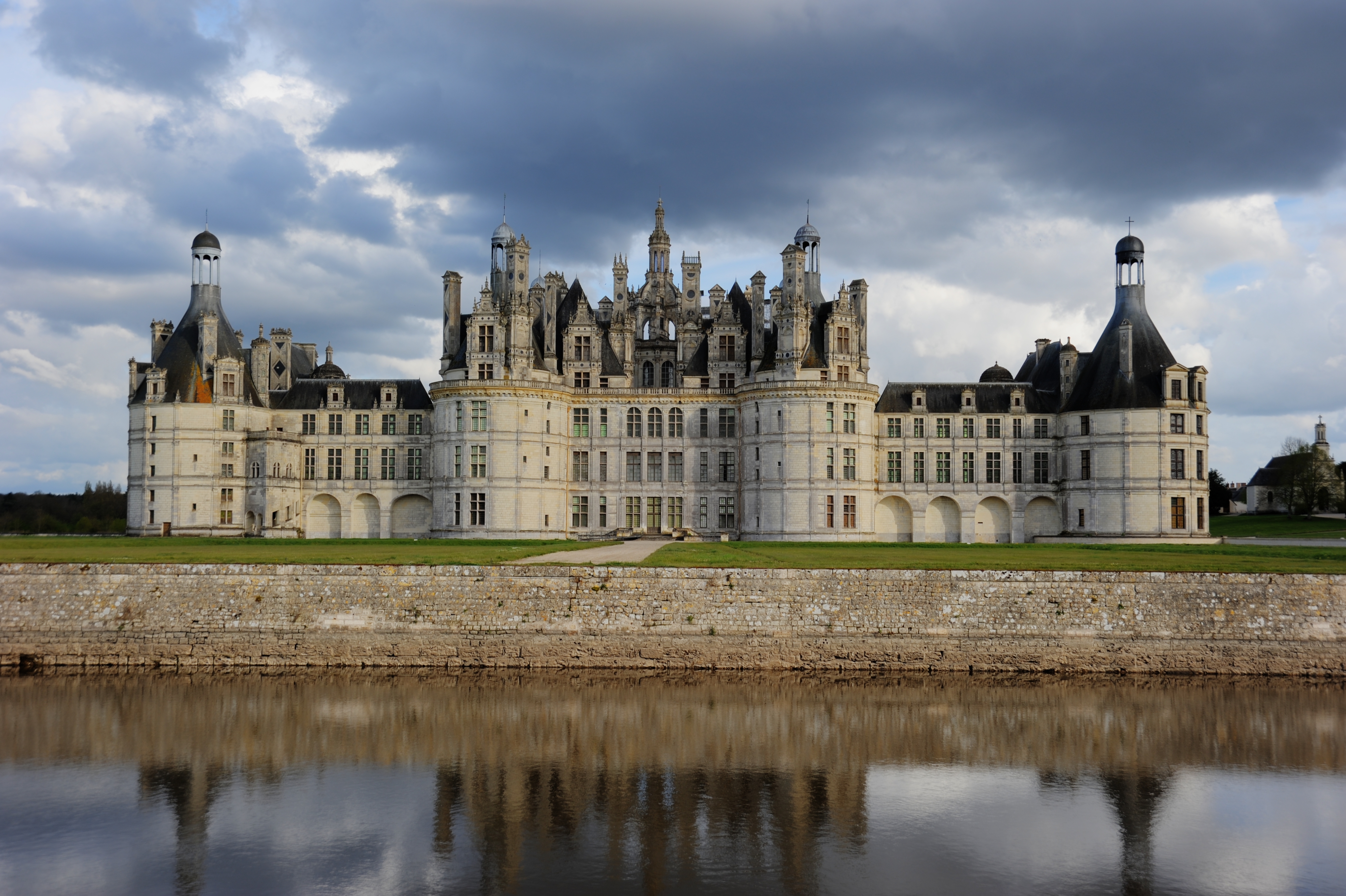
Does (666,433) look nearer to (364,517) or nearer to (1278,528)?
(364,517)

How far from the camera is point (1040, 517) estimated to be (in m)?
60.6

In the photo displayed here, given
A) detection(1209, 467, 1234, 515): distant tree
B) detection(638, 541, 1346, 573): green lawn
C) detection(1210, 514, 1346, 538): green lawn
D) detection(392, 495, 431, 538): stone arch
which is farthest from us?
detection(1209, 467, 1234, 515): distant tree

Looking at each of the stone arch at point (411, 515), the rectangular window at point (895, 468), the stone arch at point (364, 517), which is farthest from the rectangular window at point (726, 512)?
the stone arch at point (364, 517)

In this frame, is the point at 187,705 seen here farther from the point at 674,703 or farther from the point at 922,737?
the point at 922,737

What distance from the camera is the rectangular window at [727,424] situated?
201ft

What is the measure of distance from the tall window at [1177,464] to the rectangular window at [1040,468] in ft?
22.0

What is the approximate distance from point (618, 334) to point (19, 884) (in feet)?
161

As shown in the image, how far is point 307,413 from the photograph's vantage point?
2491 inches

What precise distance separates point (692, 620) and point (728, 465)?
98.8ft

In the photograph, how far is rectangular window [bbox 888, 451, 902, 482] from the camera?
2406 inches

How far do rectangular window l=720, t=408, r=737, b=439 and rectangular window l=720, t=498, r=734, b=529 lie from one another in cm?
378

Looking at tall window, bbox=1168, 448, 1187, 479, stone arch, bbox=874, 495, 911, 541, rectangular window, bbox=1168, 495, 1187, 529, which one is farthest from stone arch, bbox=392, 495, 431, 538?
tall window, bbox=1168, 448, 1187, 479

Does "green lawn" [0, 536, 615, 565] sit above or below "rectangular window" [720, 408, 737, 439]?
below

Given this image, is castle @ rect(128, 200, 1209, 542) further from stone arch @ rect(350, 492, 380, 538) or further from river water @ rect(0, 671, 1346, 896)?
river water @ rect(0, 671, 1346, 896)
